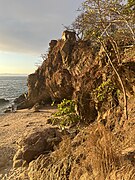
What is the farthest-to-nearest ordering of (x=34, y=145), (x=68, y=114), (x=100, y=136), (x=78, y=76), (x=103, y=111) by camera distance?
(x=78, y=76)
(x=68, y=114)
(x=103, y=111)
(x=34, y=145)
(x=100, y=136)

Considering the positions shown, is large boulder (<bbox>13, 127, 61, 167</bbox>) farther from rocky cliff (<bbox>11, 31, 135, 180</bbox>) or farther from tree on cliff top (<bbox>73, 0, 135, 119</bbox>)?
tree on cliff top (<bbox>73, 0, 135, 119</bbox>)

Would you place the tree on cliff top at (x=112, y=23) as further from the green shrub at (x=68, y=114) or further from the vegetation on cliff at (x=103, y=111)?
the green shrub at (x=68, y=114)

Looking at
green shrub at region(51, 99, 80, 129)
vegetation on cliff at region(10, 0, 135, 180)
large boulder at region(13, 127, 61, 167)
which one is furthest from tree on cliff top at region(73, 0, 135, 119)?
green shrub at region(51, 99, 80, 129)

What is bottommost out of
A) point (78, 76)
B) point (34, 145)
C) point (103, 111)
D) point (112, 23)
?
point (34, 145)

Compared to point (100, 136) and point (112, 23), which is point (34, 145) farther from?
point (112, 23)

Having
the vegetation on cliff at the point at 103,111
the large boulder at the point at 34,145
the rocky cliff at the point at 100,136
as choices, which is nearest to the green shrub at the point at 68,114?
the vegetation on cliff at the point at 103,111

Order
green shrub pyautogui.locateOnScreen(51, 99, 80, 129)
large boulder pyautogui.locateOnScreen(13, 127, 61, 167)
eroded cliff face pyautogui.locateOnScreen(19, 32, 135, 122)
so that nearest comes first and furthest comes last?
large boulder pyautogui.locateOnScreen(13, 127, 61, 167)
eroded cliff face pyautogui.locateOnScreen(19, 32, 135, 122)
green shrub pyautogui.locateOnScreen(51, 99, 80, 129)

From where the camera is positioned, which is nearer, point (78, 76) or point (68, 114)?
point (68, 114)

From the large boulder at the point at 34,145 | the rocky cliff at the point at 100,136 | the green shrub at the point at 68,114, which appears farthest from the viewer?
the green shrub at the point at 68,114

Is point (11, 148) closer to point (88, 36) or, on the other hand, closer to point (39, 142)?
point (39, 142)

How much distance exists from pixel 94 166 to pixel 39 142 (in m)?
3.50

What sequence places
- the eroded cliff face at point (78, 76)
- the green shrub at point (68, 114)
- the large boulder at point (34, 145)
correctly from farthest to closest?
the green shrub at point (68, 114), the eroded cliff face at point (78, 76), the large boulder at point (34, 145)

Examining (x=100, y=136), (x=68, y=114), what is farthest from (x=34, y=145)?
(x=68, y=114)

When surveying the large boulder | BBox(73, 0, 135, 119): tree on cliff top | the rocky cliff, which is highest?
BBox(73, 0, 135, 119): tree on cliff top
